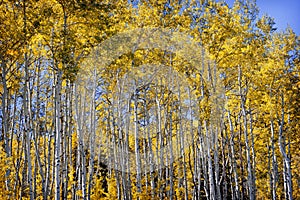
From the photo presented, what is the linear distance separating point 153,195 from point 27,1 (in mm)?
5718

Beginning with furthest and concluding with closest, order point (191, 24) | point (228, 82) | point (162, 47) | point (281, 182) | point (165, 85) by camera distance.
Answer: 1. point (281, 182)
2. point (165, 85)
3. point (228, 82)
4. point (162, 47)
5. point (191, 24)

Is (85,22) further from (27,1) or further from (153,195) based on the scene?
(153,195)

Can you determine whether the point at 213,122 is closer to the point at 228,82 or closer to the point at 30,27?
the point at 228,82

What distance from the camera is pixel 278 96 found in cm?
1390

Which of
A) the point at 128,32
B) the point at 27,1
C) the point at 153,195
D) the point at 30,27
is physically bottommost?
the point at 153,195

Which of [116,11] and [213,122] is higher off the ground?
[116,11]

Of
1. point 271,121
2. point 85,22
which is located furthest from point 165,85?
point 85,22

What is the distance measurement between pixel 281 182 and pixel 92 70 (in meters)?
14.3

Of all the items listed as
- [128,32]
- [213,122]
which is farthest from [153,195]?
[128,32]

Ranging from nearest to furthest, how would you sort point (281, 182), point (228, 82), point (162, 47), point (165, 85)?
1. point (162, 47)
2. point (228, 82)
3. point (165, 85)
4. point (281, 182)

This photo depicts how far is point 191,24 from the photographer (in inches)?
412

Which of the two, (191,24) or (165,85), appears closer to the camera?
(191,24)

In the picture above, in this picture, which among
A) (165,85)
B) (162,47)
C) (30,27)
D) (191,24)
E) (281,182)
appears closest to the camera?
(30,27)

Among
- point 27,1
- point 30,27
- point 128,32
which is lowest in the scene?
point 30,27
